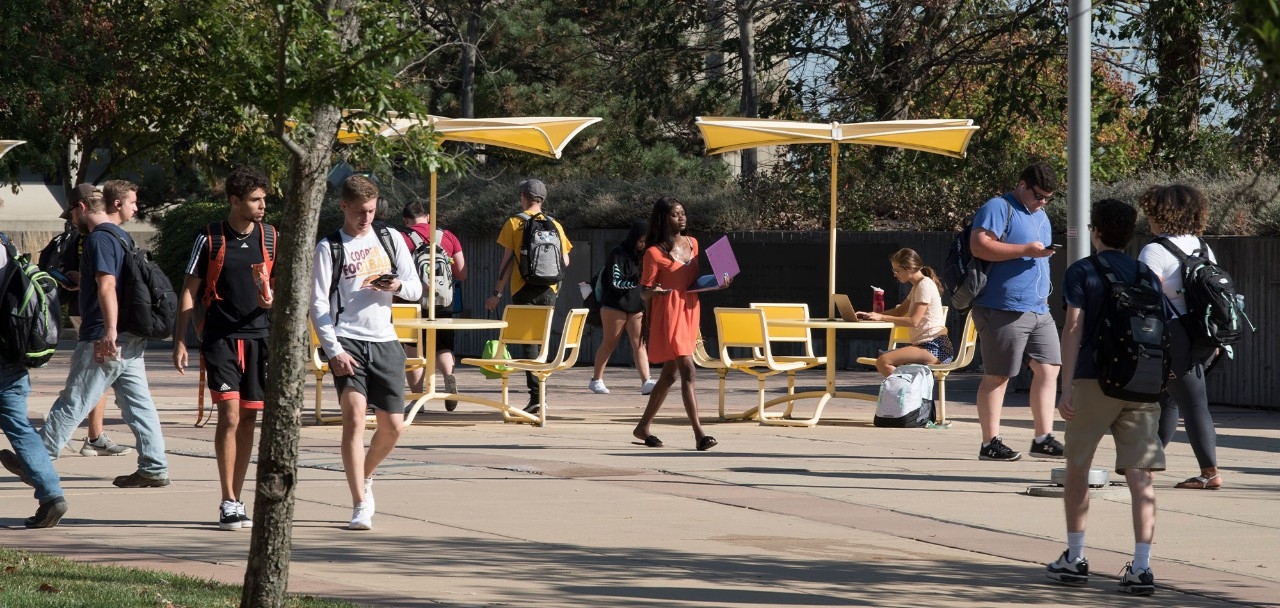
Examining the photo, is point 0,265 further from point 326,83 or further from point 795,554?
point 795,554

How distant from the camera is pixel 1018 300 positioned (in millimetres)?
10094

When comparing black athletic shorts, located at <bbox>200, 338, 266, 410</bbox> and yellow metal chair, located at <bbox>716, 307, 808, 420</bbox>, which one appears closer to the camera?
black athletic shorts, located at <bbox>200, 338, 266, 410</bbox>

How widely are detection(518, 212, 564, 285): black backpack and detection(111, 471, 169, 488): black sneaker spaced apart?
17.3ft

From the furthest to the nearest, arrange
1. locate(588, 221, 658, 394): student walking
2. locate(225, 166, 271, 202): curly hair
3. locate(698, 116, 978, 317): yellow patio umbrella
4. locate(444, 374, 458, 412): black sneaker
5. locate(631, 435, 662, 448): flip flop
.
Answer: locate(588, 221, 658, 394): student walking
locate(444, 374, 458, 412): black sneaker
locate(698, 116, 978, 317): yellow patio umbrella
locate(631, 435, 662, 448): flip flop
locate(225, 166, 271, 202): curly hair

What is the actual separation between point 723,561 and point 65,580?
2563 millimetres

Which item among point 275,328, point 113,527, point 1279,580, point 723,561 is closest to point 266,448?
point 275,328

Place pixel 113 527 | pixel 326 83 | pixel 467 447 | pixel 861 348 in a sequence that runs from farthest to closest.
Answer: pixel 861 348 → pixel 467 447 → pixel 113 527 → pixel 326 83

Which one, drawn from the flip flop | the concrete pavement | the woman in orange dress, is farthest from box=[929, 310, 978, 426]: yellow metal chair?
the flip flop

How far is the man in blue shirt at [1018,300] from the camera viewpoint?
10047 mm

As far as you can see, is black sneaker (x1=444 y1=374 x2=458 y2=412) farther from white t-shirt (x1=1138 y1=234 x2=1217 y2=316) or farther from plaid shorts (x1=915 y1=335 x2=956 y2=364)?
white t-shirt (x1=1138 y1=234 x2=1217 y2=316)

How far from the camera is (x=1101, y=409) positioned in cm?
655

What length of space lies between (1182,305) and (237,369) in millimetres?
4774

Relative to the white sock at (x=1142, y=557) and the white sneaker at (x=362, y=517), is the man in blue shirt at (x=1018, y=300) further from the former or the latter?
the white sneaker at (x=362, y=517)

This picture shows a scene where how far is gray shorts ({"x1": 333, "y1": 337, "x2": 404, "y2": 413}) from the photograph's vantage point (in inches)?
300
